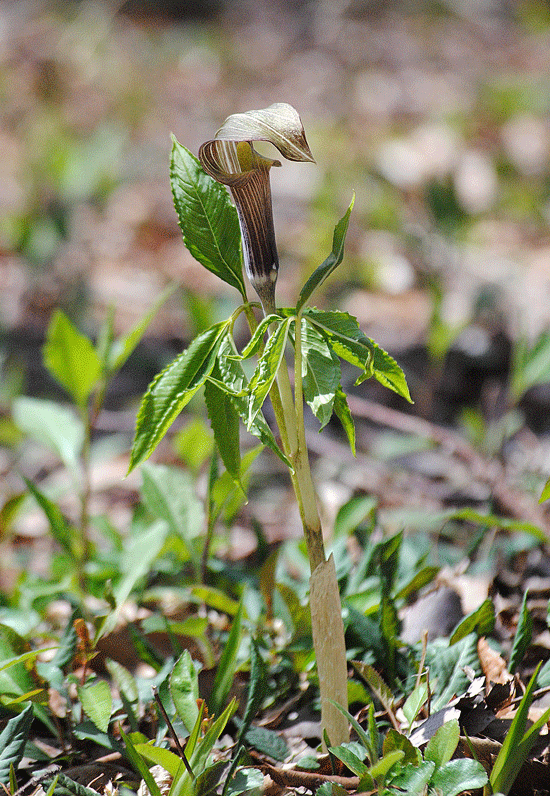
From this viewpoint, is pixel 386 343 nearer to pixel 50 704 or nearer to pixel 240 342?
pixel 240 342

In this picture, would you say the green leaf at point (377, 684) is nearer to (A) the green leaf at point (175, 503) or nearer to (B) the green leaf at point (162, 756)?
(B) the green leaf at point (162, 756)

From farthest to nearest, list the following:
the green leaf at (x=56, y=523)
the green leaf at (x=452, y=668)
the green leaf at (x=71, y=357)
→ the green leaf at (x=71, y=357) < the green leaf at (x=56, y=523) < the green leaf at (x=452, y=668)

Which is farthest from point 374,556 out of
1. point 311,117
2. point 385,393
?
point 311,117

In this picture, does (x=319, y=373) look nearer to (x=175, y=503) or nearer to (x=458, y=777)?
(x=458, y=777)

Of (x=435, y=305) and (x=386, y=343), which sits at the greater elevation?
(x=435, y=305)

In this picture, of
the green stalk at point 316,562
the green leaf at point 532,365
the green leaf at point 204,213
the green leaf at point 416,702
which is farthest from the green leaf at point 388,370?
the green leaf at point 532,365

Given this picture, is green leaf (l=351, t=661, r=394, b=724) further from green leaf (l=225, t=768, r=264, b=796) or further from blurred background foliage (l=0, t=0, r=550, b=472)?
blurred background foliage (l=0, t=0, r=550, b=472)

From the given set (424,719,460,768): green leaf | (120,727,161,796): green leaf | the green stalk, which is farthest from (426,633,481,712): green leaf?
Result: (120,727,161,796): green leaf
